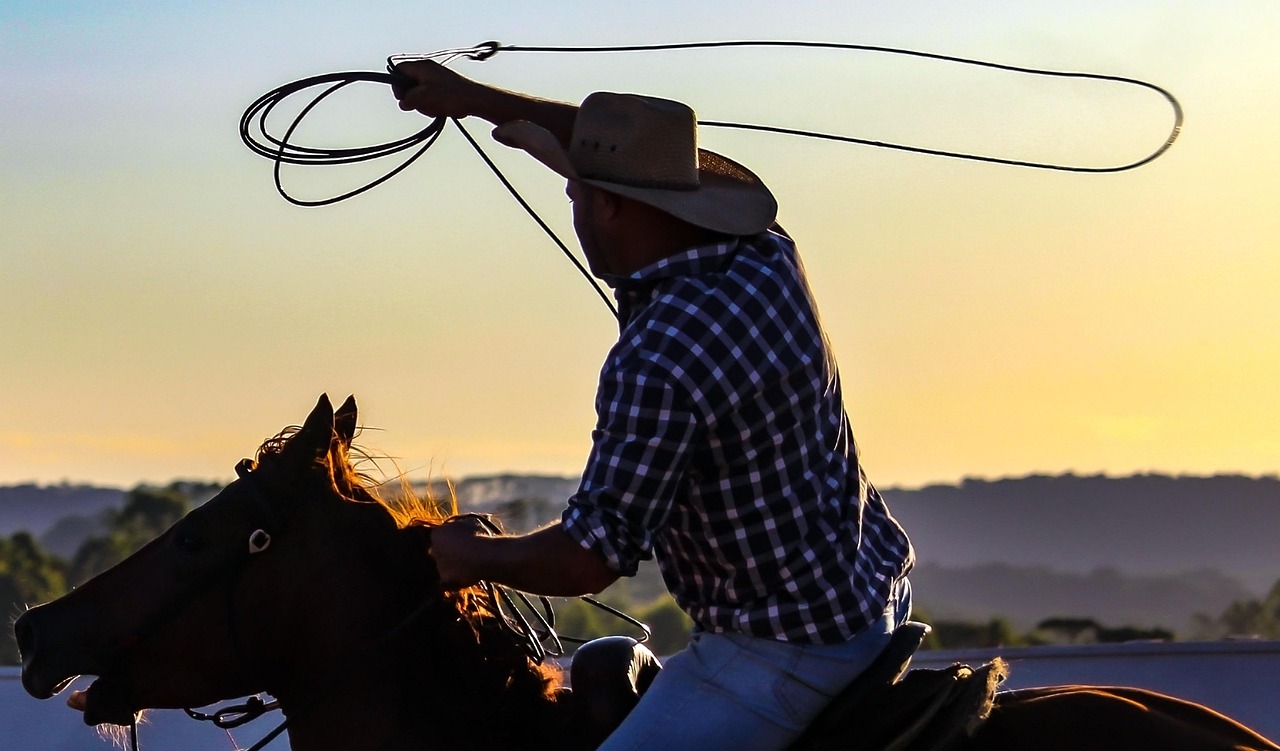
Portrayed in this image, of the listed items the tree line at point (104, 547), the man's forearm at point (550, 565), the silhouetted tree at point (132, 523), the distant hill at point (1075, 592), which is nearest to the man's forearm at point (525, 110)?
the man's forearm at point (550, 565)

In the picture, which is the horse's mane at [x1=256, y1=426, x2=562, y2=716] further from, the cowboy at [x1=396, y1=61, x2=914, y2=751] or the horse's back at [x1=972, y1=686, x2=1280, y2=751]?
the horse's back at [x1=972, y1=686, x2=1280, y2=751]

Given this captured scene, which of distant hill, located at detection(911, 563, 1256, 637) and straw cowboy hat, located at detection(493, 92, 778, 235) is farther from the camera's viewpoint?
distant hill, located at detection(911, 563, 1256, 637)

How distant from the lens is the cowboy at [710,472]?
144 inches

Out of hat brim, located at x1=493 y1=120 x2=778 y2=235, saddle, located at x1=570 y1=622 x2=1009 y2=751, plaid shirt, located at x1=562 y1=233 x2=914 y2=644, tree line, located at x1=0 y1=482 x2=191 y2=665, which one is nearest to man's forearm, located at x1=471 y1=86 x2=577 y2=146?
hat brim, located at x1=493 y1=120 x2=778 y2=235

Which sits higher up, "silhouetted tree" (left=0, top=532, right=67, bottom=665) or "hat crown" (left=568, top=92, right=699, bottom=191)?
"hat crown" (left=568, top=92, right=699, bottom=191)

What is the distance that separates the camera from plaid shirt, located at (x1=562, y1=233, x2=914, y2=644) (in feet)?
11.9

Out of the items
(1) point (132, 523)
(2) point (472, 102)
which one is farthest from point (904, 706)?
(1) point (132, 523)

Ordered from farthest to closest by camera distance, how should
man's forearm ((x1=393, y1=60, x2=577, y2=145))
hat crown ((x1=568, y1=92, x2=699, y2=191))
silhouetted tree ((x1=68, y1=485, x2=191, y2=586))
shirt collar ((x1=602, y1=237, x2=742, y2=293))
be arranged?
silhouetted tree ((x1=68, y1=485, x2=191, y2=586))
man's forearm ((x1=393, y1=60, x2=577, y2=145))
hat crown ((x1=568, y1=92, x2=699, y2=191))
shirt collar ((x1=602, y1=237, x2=742, y2=293))

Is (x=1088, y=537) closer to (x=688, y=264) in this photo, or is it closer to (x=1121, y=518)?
(x=1121, y=518)

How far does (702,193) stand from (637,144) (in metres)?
0.19

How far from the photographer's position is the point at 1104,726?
3.81 metres

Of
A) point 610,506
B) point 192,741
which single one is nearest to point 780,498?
point 610,506

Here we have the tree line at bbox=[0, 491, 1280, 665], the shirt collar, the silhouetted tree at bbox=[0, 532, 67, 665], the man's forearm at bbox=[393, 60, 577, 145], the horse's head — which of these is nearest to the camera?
the shirt collar

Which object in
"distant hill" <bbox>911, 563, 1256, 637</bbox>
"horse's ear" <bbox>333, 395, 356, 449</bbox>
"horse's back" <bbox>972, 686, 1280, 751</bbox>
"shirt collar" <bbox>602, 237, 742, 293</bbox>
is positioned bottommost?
"distant hill" <bbox>911, 563, 1256, 637</bbox>
